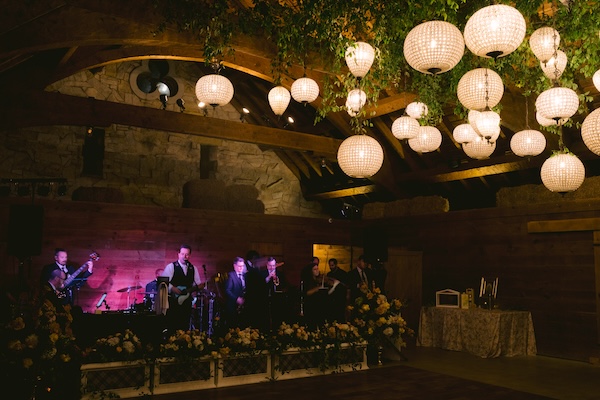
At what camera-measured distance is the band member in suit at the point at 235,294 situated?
8062mm

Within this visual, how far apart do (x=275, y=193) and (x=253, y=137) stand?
12.7 feet

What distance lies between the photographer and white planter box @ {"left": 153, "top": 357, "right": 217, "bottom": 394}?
5.29 meters

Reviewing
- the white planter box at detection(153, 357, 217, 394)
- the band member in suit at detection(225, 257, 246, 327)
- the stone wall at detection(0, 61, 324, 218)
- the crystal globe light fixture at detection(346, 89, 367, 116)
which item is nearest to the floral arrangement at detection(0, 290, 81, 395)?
the white planter box at detection(153, 357, 217, 394)

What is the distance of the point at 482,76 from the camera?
4.14 m

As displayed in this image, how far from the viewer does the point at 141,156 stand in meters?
11.8

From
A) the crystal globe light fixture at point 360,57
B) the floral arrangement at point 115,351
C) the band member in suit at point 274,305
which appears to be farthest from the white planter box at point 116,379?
the crystal globe light fixture at point 360,57

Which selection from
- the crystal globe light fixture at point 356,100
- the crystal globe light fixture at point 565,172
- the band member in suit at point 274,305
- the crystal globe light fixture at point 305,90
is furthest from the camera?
the band member in suit at point 274,305

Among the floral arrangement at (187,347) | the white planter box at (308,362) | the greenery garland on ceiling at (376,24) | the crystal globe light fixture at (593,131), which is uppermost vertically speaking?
the greenery garland on ceiling at (376,24)

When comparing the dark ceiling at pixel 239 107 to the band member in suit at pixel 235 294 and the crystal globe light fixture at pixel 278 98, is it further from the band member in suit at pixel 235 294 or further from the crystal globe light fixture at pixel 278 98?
the band member in suit at pixel 235 294

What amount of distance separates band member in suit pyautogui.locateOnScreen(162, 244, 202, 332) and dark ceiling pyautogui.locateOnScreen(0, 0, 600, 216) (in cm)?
239

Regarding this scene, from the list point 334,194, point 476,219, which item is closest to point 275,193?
point 334,194

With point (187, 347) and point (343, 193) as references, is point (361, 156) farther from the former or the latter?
point (343, 193)

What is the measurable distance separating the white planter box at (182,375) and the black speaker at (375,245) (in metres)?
3.69

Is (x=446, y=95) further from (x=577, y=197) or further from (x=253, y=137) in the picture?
(x=253, y=137)
